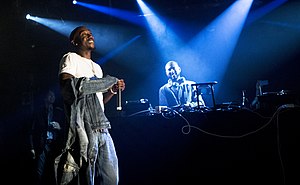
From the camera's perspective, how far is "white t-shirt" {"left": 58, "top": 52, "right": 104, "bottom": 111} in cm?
205

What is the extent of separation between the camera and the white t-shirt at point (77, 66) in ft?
6.73

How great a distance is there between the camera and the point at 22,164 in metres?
6.19

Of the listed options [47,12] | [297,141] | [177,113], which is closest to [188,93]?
[177,113]

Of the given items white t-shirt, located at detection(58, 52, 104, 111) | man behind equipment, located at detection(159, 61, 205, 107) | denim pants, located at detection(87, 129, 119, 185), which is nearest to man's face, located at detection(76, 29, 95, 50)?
white t-shirt, located at detection(58, 52, 104, 111)

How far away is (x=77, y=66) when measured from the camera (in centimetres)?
215

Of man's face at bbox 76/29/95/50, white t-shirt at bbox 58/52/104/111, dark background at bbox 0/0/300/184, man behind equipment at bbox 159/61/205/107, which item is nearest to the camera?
white t-shirt at bbox 58/52/104/111

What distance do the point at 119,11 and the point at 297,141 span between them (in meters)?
5.66

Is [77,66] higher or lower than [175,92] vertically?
lower

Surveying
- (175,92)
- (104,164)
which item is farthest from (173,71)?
(104,164)

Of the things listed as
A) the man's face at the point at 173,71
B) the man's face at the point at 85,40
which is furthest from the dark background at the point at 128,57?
the man's face at the point at 85,40

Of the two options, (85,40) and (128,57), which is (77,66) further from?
(128,57)

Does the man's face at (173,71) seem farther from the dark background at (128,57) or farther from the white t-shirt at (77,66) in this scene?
the white t-shirt at (77,66)

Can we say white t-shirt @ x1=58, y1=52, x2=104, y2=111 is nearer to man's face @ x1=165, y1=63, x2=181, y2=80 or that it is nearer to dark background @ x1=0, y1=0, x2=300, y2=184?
man's face @ x1=165, y1=63, x2=181, y2=80

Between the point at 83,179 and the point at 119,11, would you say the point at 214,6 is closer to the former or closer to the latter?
the point at 119,11
